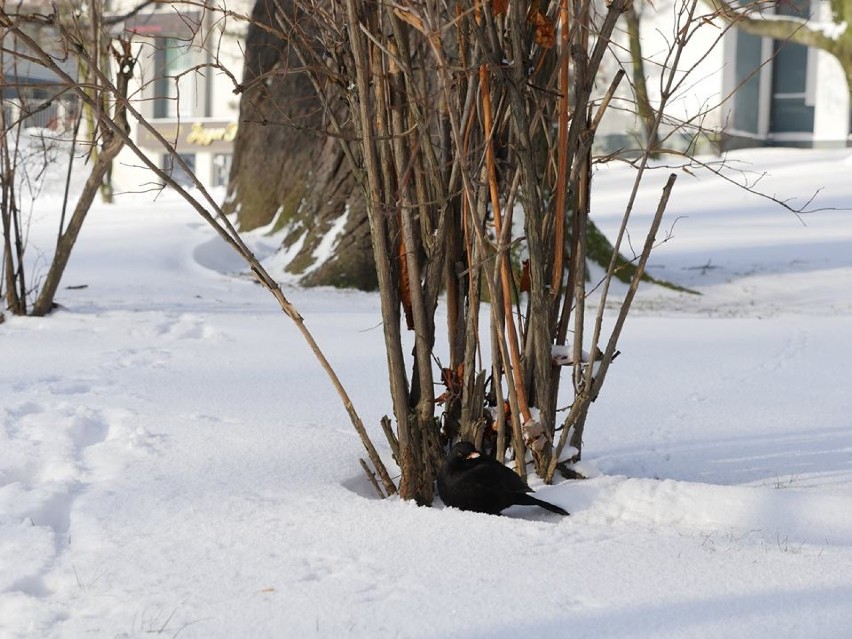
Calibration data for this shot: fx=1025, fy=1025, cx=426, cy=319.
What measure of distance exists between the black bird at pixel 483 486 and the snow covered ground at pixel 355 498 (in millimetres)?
101

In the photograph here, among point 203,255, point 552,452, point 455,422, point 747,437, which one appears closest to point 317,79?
point 455,422

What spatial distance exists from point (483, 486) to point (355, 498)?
1.06 feet

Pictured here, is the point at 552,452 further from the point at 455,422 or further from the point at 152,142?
the point at 152,142

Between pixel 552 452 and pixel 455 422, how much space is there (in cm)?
29

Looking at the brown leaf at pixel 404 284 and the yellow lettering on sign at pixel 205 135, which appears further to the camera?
the yellow lettering on sign at pixel 205 135

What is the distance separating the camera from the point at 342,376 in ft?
13.9

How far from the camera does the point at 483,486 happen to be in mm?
2566

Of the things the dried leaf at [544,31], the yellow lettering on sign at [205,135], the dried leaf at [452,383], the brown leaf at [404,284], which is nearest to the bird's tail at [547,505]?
the dried leaf at [452,383]

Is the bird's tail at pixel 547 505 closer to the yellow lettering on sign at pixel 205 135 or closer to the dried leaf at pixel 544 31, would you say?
the dried leaf at pixel 544 31

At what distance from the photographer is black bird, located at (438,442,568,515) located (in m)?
2.57

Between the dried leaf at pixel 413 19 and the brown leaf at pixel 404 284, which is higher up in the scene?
the dried leaf at pixel 413 19

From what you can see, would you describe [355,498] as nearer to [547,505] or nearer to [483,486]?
[483,486]

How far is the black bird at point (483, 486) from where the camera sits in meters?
2.57

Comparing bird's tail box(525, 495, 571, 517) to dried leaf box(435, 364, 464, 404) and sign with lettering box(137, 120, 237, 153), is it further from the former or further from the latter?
sign with lettering box(137, 120, 237, 153)
